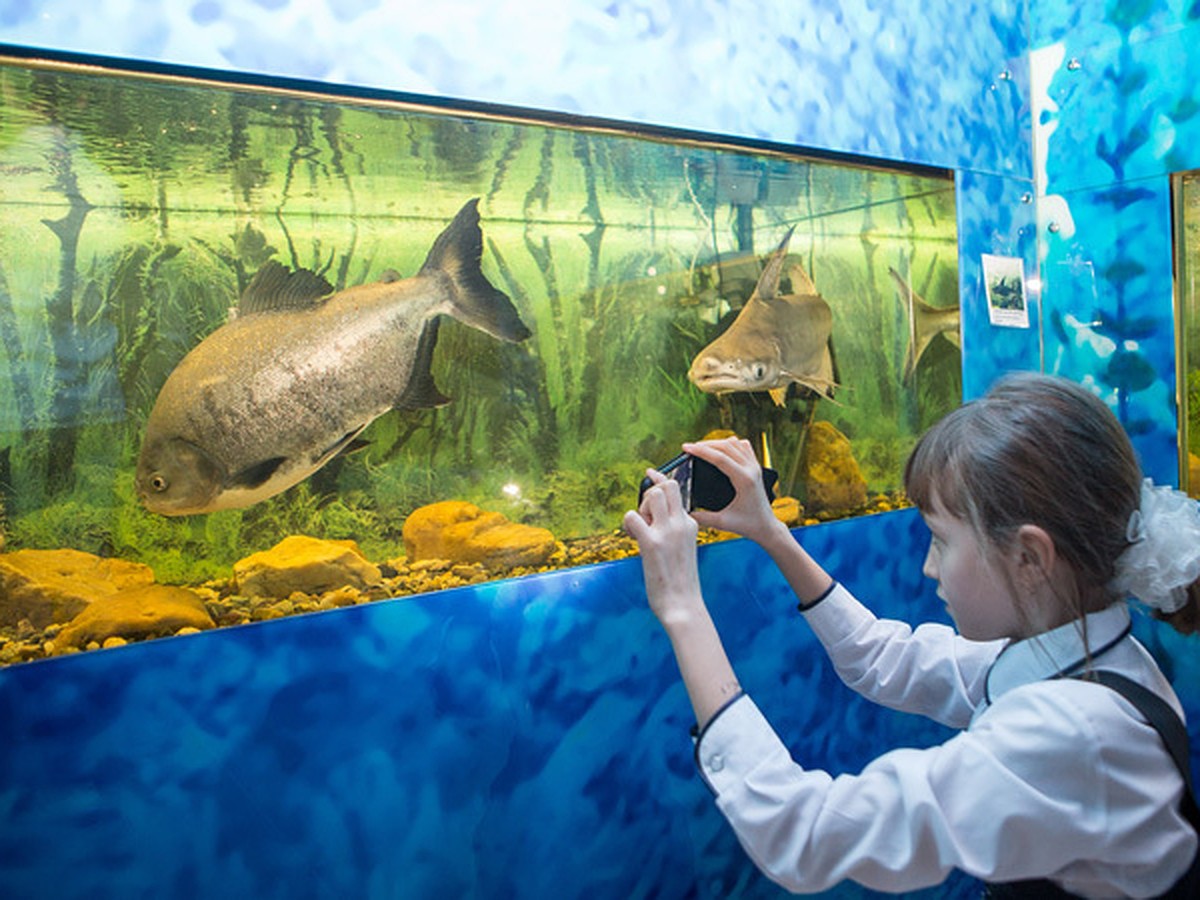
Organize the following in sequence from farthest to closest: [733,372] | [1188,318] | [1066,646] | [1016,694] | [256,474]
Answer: [1188,318] → [733,372] → [256,474] → [1066,646] → [1016,694]

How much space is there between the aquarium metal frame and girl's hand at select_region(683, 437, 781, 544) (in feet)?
2.22

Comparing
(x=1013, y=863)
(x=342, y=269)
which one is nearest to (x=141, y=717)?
(x=342, y=269)

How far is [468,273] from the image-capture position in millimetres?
1728

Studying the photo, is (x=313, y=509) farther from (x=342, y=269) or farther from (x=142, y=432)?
(x=342, y=269)

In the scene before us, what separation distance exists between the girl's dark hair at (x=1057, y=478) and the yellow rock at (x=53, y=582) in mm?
1297

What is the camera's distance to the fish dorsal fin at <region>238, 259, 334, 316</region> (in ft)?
5.04

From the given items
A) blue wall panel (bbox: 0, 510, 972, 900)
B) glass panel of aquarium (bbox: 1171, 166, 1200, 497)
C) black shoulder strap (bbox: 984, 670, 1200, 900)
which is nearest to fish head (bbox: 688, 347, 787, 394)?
blue wall panel (bbox: 0, 510, 972, 900)

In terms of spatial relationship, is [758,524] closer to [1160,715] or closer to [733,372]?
[733,372]

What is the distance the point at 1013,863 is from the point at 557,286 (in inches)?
49.2

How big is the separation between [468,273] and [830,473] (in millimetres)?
1119

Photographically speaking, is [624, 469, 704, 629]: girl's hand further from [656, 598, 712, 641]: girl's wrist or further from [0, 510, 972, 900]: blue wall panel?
[0, 510, 972, 900]: blue wall panel

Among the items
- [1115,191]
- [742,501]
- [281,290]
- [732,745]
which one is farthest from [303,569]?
[1115,191]

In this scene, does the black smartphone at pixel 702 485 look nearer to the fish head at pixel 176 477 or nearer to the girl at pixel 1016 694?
the girl at pixel 1016 694

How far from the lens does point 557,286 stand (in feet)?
6.11
